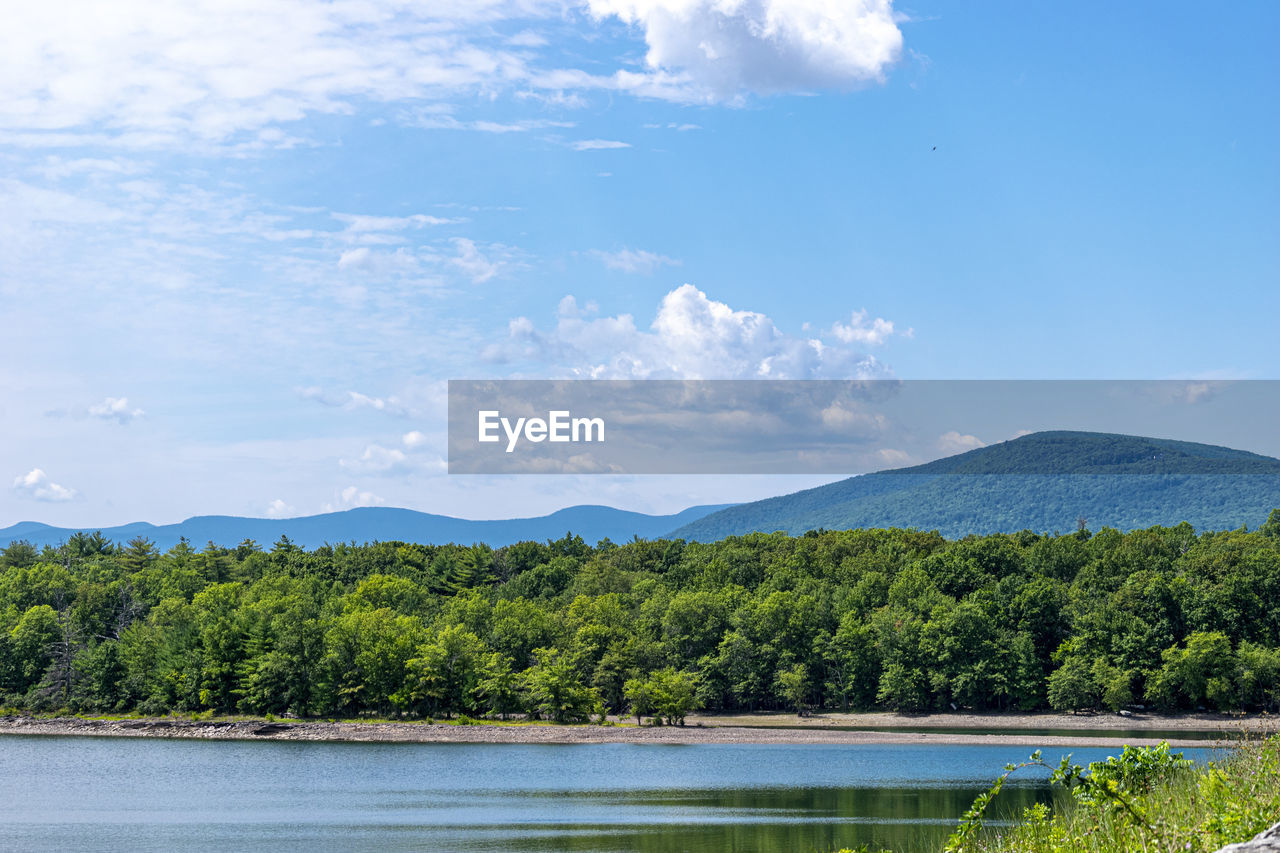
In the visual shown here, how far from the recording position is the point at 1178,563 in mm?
100500

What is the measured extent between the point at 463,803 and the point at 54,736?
4743 centimetres

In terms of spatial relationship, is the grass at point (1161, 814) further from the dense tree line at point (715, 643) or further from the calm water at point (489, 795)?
the dense tree line at point (715, 643)

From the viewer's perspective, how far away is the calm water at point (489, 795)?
39750 millimetres

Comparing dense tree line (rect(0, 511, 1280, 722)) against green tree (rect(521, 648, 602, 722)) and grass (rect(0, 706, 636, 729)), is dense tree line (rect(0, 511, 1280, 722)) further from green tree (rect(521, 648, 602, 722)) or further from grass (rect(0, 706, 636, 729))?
grass (rect(0, 706, 636, 729))

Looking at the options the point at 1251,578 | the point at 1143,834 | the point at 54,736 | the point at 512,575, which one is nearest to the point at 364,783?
the point at 54,736

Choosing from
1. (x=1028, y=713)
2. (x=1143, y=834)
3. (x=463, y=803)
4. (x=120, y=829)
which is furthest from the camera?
(x=1028, y=713)

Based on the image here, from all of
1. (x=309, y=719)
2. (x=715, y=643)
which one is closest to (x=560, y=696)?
(x=715, y=643)

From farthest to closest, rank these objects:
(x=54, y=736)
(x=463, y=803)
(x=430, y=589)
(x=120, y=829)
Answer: (x=430, y=589) < (x=54, y=736) < (x=463, y=803) < (x=120, y=829)

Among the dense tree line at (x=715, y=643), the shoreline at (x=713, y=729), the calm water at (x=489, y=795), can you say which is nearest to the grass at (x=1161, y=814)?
the calm water at (x=489, y=795)

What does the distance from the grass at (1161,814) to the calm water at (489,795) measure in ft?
49.7

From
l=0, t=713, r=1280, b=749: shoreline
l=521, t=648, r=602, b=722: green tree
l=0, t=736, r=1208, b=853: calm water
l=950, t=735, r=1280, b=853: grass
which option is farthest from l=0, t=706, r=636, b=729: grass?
l=950, t=735, r=1280, b=853: grass

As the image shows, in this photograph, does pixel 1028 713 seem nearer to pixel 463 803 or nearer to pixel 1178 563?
pixel 1178 563

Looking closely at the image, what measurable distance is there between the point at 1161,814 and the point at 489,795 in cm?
4218

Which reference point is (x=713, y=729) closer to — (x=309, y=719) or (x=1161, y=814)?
(x=309, y=719)
